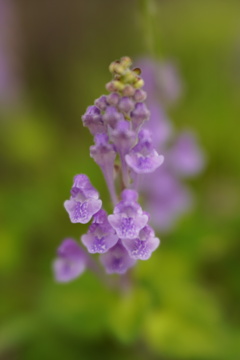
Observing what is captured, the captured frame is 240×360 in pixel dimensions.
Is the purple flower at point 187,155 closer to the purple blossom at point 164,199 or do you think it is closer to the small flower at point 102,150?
the purple blossom at point 164,199

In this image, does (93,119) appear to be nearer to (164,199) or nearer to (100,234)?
(100,234)

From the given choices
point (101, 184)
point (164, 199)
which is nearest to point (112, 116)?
point (164, 199)

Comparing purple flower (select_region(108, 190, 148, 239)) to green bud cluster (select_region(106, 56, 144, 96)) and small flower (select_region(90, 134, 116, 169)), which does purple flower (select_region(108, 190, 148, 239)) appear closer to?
small flower (select_region(90, 134, 116, 169))

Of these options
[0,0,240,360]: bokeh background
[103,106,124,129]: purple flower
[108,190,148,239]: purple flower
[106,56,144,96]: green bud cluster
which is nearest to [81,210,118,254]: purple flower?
[108,190,148,239]: purple flower

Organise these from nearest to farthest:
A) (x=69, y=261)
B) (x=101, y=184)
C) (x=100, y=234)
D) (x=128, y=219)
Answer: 1. (x=128, y=219)
2. (x=100, y=234)
3. (x=69, y=261)
4. (x=101, y=184)

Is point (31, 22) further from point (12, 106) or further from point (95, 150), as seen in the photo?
point (95, 150)

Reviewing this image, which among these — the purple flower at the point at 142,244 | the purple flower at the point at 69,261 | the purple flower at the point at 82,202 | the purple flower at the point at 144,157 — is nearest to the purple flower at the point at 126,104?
the purple flower at the point at 144,157

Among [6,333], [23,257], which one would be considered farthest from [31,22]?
[6,333]
